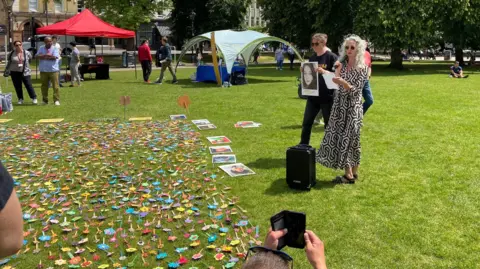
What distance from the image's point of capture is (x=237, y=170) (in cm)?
676

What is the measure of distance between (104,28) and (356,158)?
18.5m

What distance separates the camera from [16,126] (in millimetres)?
10438

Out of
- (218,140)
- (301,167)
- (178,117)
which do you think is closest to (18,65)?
(178,117)

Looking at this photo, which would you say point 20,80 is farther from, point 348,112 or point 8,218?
point 8,218

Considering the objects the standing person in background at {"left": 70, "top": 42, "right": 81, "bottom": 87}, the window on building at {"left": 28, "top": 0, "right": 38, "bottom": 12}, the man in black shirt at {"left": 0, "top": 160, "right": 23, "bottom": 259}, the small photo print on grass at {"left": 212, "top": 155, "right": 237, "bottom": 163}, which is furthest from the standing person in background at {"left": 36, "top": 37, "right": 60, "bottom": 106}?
the window on building at {"left": 28, "top": 0, "right": 38, "bottom": 12}

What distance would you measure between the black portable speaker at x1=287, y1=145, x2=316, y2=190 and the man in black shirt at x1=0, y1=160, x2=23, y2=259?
4.59m

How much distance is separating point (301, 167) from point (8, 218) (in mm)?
4660

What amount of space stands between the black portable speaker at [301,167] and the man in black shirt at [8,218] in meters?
4.59

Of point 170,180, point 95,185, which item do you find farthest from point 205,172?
point 95,185

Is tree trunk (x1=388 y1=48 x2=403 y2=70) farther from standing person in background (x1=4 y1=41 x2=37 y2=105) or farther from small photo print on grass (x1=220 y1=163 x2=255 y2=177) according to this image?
small photo print on grass (x1=220 y1=163 x2=255 y2=177)

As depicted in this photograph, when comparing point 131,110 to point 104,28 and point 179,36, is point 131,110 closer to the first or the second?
point 104,28

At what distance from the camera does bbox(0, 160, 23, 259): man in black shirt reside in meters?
1.31

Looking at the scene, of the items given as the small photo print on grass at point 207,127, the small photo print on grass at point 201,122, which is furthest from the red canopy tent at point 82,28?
the small photo print on grass at point 207,127

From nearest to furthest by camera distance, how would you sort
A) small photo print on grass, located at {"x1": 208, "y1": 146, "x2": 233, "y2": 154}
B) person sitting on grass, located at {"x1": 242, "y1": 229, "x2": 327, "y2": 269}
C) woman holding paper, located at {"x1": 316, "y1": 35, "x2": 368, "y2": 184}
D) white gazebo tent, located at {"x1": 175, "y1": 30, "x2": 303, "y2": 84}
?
person sitting on grass, located at {"x1": 242, "y1": 229, "x2": 327, "y2": 269} < woman holding paper, located at {"x1": 316, "y1": 35, "x2": 368, "y2": 184} < small photo print on grass, located at {"x1": 208, "y1": 146, "x2": 233, "y2": 154} < white gazebo tent, located at {"x1": 175, "y1": 30, "x2": 303, "y2": 84}
